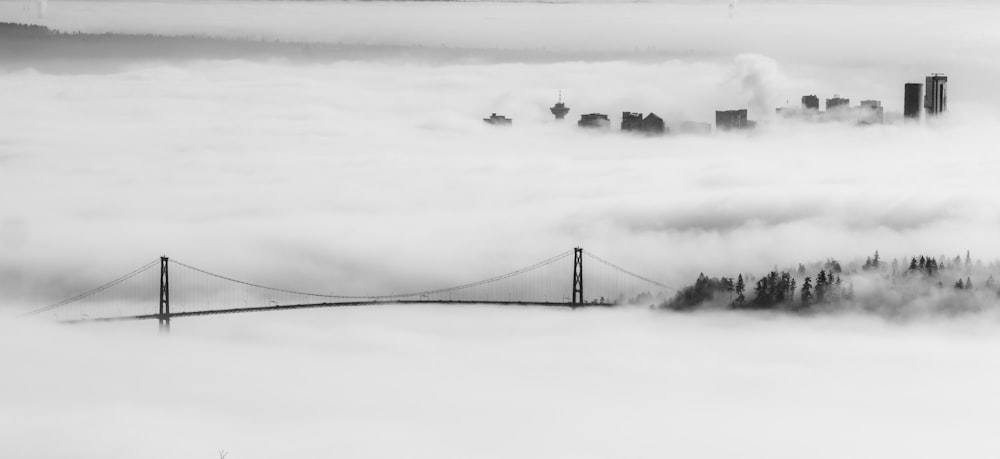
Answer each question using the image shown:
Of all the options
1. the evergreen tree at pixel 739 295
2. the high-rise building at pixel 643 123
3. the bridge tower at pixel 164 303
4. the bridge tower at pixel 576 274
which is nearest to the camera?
the bridge tower at pixel 164 303

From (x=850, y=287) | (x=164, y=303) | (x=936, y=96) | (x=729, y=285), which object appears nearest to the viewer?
(x=729, y=285)

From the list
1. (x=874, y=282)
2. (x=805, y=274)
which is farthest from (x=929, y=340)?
(x=805, y=274)

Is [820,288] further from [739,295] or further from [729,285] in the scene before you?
[729,285]

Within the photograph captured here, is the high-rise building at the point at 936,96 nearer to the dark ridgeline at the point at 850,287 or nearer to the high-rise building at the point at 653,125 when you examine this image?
the dark ridgeline at the point at 850,287

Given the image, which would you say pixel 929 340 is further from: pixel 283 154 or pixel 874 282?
pixel 283 154

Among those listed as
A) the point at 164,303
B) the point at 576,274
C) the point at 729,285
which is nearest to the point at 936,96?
the point at 729,285

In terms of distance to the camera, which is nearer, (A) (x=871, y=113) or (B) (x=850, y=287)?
(B) (x=850, y=287)

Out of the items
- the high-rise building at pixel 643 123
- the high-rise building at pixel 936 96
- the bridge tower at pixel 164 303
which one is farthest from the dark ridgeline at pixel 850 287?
the high-rise building at pixel 643 123
